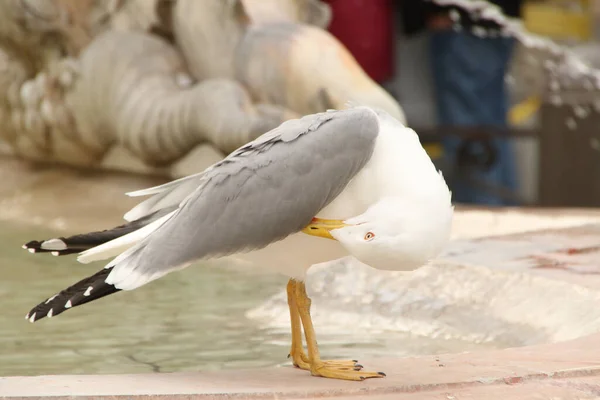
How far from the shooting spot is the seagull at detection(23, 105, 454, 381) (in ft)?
7.50

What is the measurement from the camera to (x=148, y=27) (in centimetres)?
647

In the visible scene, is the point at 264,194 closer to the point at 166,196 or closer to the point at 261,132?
the point at 166,196

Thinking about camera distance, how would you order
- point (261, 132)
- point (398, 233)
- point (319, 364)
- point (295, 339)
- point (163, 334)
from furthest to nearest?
point (261, 132)
point (163, 334)
point (295, 339)
point (319, 364)
point (398, 233)

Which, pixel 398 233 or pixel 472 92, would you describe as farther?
pixel 472 92

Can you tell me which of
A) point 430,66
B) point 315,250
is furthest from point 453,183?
point 315,250

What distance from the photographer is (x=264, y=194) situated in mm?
2408

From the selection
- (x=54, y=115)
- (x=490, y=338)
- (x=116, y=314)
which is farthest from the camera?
(x=54, y=115)

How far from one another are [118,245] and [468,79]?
197 inches

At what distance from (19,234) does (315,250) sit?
3458 mm

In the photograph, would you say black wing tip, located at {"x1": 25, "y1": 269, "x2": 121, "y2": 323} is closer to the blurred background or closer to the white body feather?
the white body feather

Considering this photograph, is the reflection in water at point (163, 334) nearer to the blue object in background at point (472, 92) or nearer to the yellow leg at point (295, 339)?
the yellow leg at point (295, 339)

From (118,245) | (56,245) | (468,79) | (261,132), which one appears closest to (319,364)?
(118,245)

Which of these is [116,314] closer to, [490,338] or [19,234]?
[490,338]

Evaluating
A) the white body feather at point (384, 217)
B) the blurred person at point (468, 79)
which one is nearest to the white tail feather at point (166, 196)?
the white body feather at point (384, 217)
